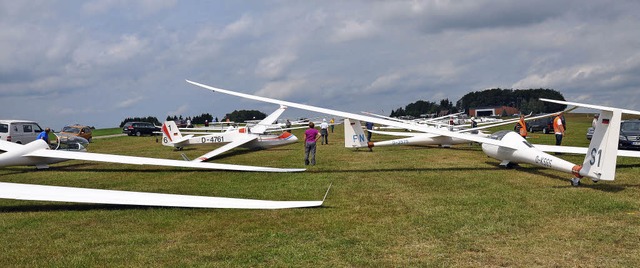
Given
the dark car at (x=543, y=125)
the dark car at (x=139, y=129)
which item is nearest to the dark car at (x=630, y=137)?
the dark car at (x=543, y=125)

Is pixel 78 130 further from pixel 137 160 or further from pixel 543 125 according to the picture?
pixel 543 125

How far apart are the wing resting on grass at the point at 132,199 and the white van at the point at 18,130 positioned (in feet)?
53.6

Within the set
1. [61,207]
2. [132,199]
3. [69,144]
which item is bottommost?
[61,207]

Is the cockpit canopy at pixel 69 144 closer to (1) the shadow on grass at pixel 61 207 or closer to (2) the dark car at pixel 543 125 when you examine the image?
(1) the shadow on grass at pixel 61 207

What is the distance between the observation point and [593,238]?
218 inches

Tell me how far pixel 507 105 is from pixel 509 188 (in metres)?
156

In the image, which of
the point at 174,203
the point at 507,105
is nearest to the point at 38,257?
the point at 174,203

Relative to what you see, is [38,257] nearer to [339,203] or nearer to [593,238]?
[339,203]

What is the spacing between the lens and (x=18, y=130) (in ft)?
71.4

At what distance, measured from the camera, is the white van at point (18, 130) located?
833 inches

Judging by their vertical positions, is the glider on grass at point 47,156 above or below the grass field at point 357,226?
above

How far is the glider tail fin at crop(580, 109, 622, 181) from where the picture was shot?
26.1ft

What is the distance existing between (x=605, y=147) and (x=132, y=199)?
8.35 metres

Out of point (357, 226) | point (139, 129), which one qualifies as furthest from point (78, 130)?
point (357, 226)
